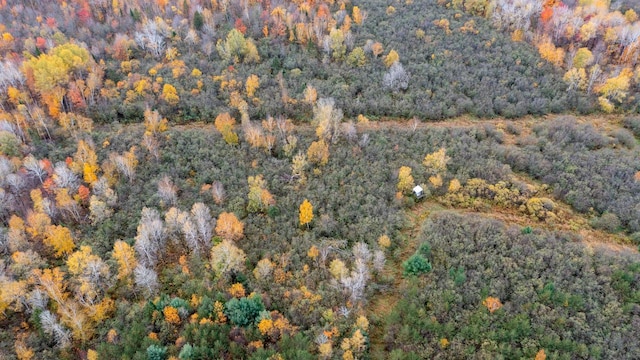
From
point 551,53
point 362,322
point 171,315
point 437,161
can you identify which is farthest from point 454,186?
point 551,53

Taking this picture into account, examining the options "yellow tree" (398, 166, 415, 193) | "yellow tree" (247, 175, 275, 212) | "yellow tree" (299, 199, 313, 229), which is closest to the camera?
"yellow tree" (299, 199, 313, 229)

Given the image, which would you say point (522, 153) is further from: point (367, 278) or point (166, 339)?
point (166, 339)

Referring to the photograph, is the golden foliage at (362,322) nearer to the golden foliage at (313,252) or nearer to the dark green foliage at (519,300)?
the dark green foliage at (519,300)

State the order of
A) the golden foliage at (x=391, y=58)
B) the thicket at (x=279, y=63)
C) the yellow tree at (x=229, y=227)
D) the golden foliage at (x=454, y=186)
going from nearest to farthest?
the yellow tree at (x=229, y=227), the golden foliage at (x=454, y=186), the thicket at (x=279, y=63), the golden foliage at (x=391, y=58)

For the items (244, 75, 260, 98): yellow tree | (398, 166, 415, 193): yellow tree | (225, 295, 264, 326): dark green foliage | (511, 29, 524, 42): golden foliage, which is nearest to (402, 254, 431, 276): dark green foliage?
(398, 166, 415, 193): yellow tree

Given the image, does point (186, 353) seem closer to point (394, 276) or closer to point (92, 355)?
point (92, 355)

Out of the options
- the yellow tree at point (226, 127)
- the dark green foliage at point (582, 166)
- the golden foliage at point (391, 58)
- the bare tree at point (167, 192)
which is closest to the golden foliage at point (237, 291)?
the bare tree at point (167, 192)

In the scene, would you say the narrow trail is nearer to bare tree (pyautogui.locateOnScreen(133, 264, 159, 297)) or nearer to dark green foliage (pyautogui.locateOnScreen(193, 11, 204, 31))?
bare tree (pyautogui.locateOnScreen(133, 264, 159, 297))
